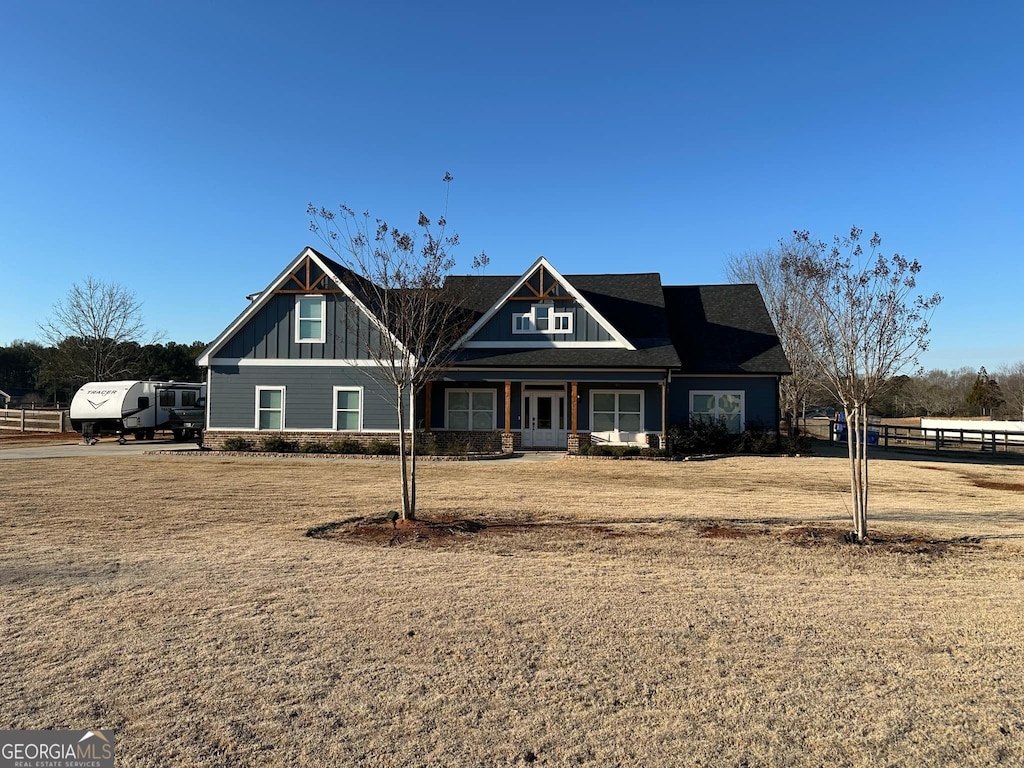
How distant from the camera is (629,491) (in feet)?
45.9

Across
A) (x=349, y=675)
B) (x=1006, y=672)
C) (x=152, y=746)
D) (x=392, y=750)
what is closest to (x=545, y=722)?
(x=392, y=750)

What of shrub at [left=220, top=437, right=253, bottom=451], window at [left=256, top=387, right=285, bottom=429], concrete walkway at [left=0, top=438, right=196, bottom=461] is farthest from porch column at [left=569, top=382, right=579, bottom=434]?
concrete walkway at [left=0, top=438, right=196, bottom=461]

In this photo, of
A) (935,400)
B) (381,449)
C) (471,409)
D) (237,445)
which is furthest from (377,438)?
(935,400)

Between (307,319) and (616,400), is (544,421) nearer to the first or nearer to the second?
(616,400)

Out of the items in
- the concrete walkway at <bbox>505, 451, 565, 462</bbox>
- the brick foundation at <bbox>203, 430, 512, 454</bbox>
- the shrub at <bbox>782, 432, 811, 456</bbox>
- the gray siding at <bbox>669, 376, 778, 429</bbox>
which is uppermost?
the gray siding at <bbox>669, 376, 778, 429</bbox>

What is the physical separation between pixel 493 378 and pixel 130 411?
54.3ft

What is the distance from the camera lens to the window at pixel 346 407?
A: 80.9 ft

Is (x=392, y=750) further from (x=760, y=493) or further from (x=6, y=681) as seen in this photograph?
(x=760, y=493)

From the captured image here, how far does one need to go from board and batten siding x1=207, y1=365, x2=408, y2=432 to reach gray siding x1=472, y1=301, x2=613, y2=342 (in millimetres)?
4521

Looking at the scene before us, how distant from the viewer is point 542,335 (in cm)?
2525

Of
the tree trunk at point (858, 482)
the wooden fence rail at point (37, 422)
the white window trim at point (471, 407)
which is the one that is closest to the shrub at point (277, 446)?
the white window trim at point (471, 407)

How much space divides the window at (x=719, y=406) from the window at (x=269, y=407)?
622 inches

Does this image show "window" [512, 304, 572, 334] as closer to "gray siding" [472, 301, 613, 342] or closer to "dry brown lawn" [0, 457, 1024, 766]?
"gray siding" [472, 301, 613, 342]

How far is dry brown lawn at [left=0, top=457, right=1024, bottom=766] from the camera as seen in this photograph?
11.6 feet
